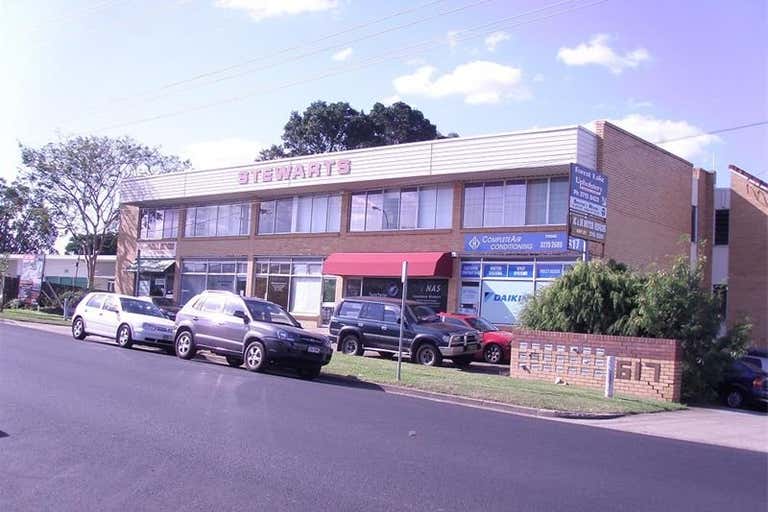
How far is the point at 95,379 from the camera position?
1236cm

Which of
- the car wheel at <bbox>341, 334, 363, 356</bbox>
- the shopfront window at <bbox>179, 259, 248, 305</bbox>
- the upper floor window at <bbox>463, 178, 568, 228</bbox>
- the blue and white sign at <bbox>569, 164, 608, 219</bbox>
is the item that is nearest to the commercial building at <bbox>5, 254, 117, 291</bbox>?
the shopfront window at <bbox>179, 259, 248, 305</bbox>

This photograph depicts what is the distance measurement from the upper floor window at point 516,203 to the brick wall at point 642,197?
→ 1.89 m

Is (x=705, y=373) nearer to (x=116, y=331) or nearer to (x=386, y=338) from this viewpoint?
(x=386, y=338)

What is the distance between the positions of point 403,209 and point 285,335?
54.1 feet

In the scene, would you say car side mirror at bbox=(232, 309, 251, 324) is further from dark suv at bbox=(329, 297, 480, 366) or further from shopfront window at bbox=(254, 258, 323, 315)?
shopfront window at bbox=(254, 258, 323, 315)

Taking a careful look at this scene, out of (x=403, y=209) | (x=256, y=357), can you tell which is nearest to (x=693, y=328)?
(x=256, y=357)

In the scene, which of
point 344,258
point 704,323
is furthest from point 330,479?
point 344,258

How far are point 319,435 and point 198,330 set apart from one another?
31.0 ft

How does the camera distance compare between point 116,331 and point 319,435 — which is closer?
point 319,435

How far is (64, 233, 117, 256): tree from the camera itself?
4458 centimetres

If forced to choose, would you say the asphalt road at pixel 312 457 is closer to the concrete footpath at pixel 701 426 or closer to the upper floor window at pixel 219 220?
the concrete footpath at pixel 701 426

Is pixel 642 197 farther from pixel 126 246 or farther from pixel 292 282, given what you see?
pixel 126 246

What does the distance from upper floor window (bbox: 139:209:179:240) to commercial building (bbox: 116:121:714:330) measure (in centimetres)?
99

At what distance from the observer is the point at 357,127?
58.4 metres
